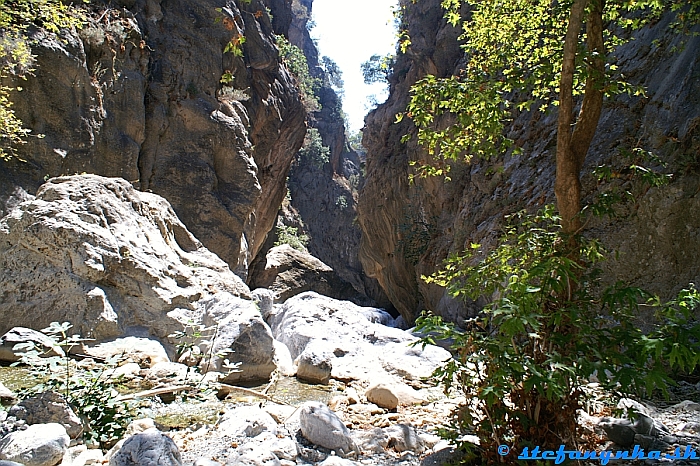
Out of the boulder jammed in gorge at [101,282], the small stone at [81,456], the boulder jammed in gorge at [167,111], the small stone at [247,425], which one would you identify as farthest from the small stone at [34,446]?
the boulder jammed in gorge at [167,111]

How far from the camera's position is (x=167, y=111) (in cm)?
1447

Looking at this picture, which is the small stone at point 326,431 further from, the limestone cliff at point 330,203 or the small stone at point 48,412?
the limestone cliff at point 330,203

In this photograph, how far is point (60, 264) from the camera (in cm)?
584

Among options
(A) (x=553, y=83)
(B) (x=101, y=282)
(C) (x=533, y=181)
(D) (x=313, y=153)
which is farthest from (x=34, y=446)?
(D) (x=313, y=153)

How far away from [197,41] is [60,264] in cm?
1234

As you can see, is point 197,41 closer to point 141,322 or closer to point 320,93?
point 141,322

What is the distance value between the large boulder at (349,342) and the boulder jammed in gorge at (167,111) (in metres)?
5.54

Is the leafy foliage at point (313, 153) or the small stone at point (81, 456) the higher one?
the leafy foliage at point (313, 153)

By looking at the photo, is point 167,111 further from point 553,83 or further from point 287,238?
point 287,238

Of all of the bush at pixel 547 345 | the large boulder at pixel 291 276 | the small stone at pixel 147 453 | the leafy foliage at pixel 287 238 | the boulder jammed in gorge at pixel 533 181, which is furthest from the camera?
the leafy foliage at pixel 287 238

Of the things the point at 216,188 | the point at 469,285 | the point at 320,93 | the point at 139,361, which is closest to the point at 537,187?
the point at 469,285

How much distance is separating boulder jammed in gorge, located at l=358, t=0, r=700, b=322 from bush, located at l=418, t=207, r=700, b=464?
2282 millimetres

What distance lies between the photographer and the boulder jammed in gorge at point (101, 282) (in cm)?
563

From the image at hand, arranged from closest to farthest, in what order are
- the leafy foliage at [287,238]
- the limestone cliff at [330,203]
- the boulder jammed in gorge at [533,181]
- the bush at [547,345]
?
the bush at [547,345]
the boulder jammed in gorge at [533,181]
the leafy foliage at [287,238]
the limestone cliff at [330,203]
